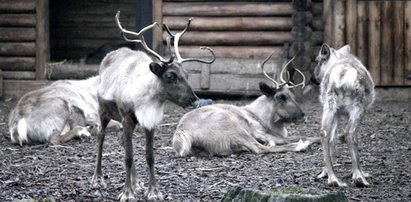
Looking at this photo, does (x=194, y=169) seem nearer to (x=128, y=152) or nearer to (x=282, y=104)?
(x=128, y=152)

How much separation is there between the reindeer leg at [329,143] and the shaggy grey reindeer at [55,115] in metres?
3.98

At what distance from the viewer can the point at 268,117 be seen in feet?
38.0

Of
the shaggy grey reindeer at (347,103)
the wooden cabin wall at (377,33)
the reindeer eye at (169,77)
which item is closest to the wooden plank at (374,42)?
the wooden cabin wall at (377,33)

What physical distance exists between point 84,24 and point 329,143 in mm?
11288

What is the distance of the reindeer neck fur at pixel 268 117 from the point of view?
11.6m

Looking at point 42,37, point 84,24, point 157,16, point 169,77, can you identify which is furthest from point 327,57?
point 84,24

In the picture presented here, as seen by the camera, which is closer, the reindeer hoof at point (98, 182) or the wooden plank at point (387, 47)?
the reindeer hoof at point (98, 182)

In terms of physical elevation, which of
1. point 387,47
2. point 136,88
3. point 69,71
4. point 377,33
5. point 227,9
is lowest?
point 69,71

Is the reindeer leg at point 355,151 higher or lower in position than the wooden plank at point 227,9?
lower

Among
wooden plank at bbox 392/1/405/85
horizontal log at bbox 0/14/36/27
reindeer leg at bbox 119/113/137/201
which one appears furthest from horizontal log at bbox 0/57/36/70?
reindeer leg at bbox 119/113/137/201

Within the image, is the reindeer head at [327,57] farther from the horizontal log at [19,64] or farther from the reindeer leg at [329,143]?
the horizontal log at [19,64]

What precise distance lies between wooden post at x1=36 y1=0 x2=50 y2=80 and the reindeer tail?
Result: 6536mm

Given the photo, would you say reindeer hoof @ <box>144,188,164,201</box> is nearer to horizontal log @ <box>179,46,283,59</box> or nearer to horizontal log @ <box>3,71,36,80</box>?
horizontal log @ <box>179,46,283,59</box>

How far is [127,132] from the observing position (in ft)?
26.5
